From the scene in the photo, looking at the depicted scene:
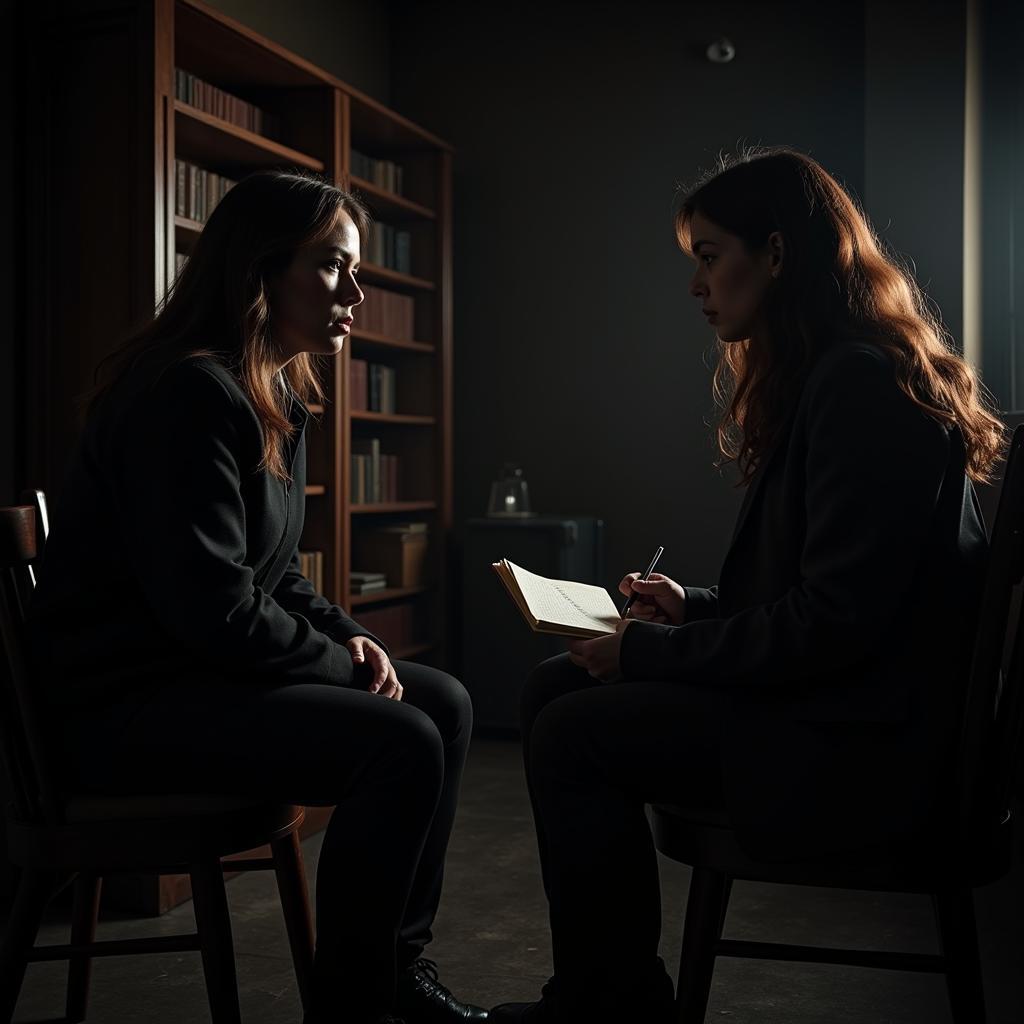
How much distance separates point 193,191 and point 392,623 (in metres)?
1.79

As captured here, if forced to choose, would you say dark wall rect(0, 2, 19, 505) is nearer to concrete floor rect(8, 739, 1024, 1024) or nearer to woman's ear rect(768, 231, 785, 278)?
concrete floor rect(8, 739, 1024, 1024)

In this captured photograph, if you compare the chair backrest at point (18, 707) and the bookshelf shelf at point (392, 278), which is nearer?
the chair backrest at point (18, 707)

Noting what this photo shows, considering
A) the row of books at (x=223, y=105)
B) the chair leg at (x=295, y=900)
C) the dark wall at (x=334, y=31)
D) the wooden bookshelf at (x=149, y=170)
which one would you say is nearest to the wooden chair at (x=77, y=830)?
the chair leg at (x=295, y=900)

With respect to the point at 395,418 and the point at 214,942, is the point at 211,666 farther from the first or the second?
the point at 395,418

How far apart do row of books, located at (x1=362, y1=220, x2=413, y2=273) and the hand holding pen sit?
2541 mm

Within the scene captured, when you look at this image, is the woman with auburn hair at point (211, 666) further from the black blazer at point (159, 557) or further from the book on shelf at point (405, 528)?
the book on shelf at point (405, 528)

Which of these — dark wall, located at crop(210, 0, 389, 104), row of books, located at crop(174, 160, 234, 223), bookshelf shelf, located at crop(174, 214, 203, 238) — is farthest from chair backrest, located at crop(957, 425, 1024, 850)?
dark wall, located at crop(210, 0, 389, 104)

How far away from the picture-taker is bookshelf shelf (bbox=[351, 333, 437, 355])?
400 centimetres

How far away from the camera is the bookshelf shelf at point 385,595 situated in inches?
156

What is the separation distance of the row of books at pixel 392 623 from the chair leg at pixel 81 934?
2112 millimetres

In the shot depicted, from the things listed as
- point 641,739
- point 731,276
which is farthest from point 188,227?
point 641,739

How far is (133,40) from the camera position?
263cm

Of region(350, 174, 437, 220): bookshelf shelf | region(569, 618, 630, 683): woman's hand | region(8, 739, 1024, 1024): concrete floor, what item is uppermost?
region(350, 174, 437, 220): bookshelf shelf

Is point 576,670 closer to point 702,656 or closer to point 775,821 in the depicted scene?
point 702,656
